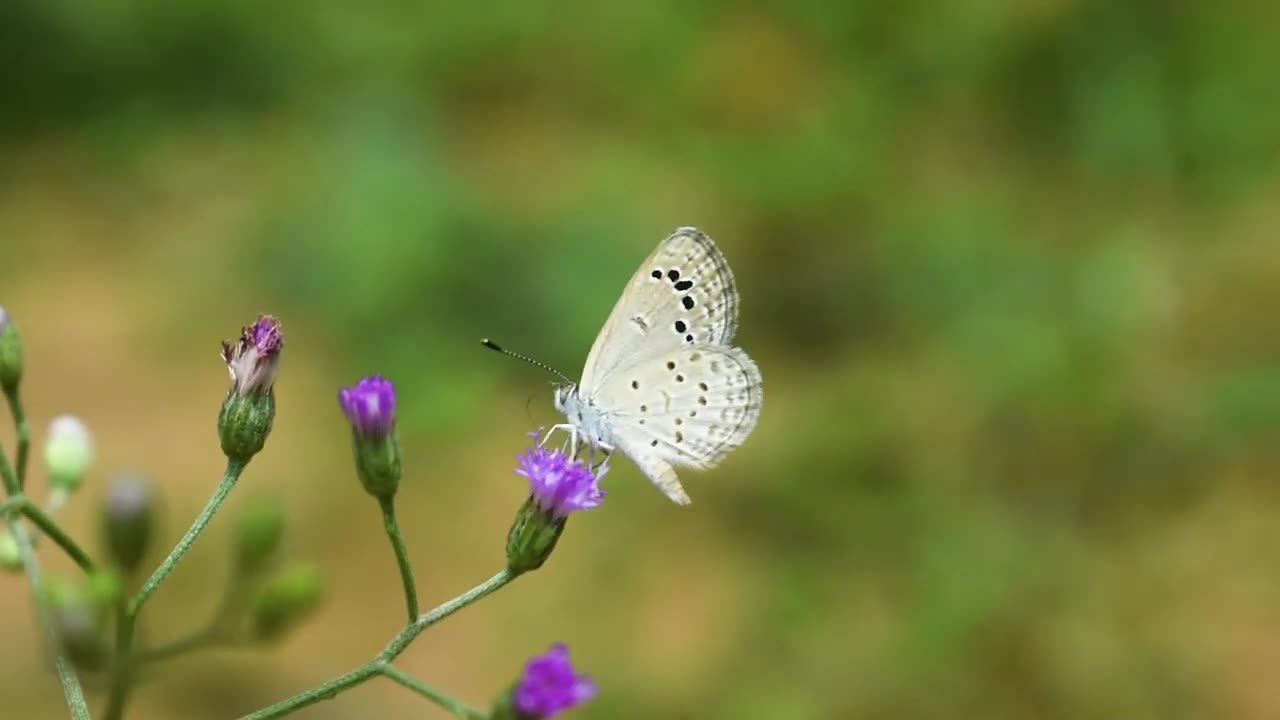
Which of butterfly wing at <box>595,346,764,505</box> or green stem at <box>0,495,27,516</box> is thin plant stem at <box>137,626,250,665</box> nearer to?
green stem at <box>0,495,27,516</box>

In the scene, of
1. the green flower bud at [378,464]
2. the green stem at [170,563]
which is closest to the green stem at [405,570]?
the green flower bud at [378,464]

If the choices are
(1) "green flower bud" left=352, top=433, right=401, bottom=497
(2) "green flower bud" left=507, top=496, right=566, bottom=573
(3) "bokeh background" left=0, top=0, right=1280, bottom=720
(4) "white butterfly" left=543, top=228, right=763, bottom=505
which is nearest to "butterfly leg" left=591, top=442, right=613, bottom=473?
(4) "white butterfly" left=543, top=228, right=763, bottom=505

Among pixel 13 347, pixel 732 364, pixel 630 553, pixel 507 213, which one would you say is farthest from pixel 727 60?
pixel 13 347

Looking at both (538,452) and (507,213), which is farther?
(507,213)

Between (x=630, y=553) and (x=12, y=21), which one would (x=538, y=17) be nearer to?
(x=12, y=21)

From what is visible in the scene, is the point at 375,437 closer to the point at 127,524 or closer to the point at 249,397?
the point at 249,397
